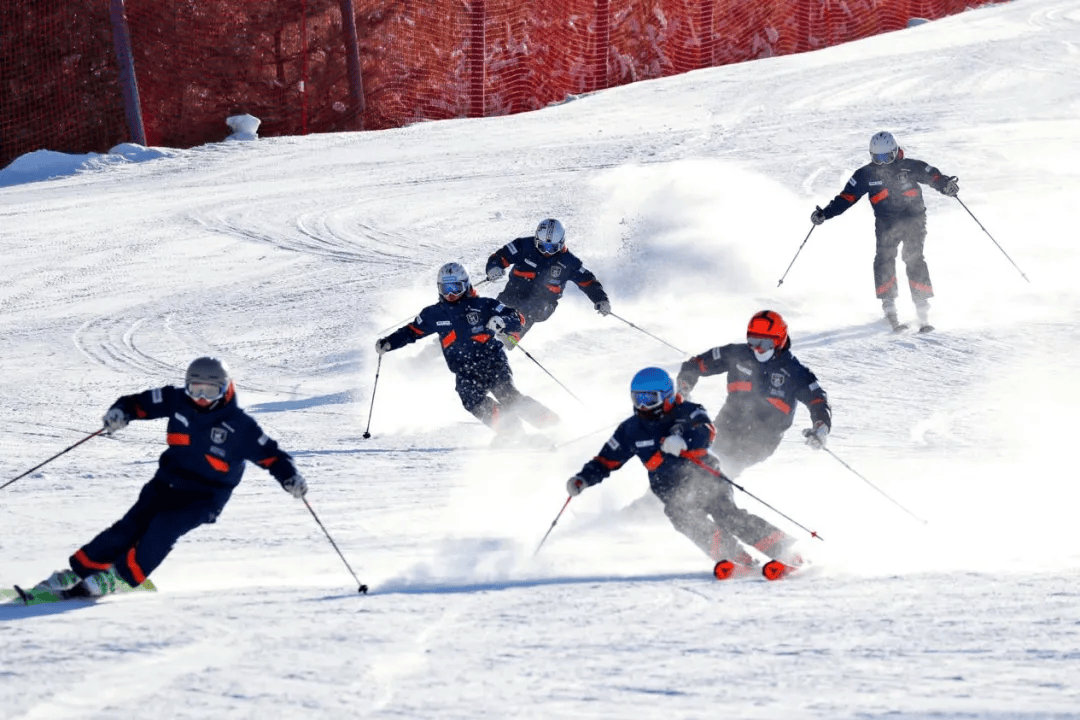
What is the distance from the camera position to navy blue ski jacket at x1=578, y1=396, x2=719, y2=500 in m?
6.93

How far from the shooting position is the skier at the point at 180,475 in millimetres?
6379

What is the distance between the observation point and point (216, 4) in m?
20.5

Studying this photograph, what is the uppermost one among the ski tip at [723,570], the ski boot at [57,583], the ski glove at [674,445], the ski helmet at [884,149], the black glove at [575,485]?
the ski helmet at [884,149]

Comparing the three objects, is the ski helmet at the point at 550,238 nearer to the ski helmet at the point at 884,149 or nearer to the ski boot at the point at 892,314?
the ski helmet at the point at 884,149

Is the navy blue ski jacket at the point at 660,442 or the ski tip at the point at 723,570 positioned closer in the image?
the ski tip at the point at 723,570

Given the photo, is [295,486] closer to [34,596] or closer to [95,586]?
[95,586]

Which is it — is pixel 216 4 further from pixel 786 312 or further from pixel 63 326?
pixel 786 312

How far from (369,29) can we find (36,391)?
1230 cm

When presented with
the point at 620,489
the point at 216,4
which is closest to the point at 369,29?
the point at 216,4

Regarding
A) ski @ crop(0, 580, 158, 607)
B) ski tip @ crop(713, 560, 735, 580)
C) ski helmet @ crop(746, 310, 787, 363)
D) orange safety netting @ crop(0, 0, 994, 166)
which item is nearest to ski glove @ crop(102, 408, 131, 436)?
ski @ crop(0, 580, 158, 607)

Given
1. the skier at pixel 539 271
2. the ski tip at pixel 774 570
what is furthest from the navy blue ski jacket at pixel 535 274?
the ski tip at pixel 774 570

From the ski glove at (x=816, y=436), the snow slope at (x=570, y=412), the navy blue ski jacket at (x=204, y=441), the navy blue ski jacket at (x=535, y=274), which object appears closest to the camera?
the snow slope at (x=570, y=412)

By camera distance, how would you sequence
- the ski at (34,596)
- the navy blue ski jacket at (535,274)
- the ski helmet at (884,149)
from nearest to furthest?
the ski at (34,596) < the navy blue ski jacket at (535,274) < the ski helmet at (884,149)

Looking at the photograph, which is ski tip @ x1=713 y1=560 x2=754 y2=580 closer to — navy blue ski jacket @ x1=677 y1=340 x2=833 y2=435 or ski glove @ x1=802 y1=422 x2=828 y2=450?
ski glove @ x1=802 y1=422 x2=828 y2=450
